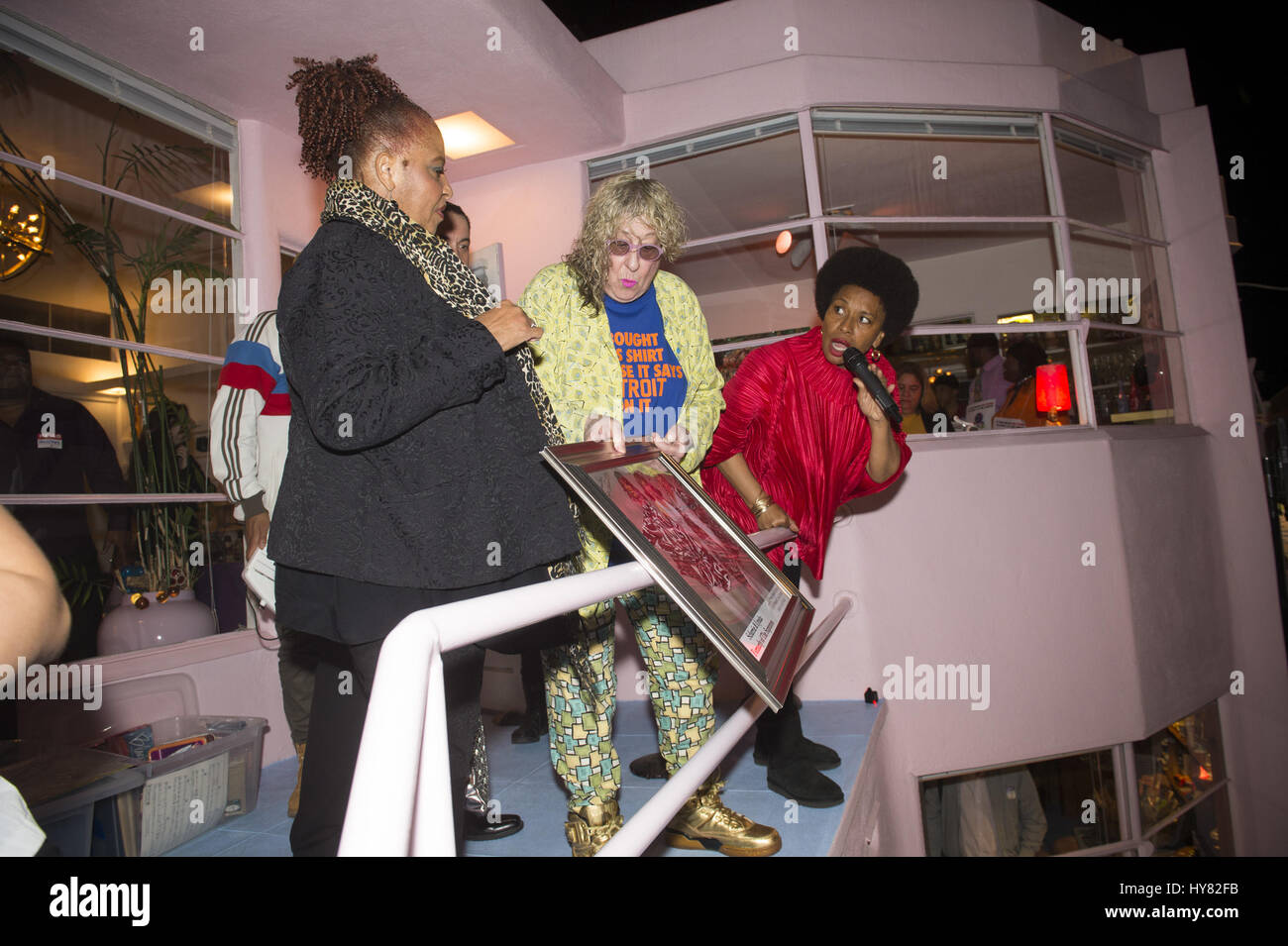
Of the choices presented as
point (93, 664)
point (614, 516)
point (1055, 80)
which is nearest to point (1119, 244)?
point (1055, 80)

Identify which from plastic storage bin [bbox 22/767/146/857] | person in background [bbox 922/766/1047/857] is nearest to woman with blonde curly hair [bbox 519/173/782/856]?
plastic storage bin [bbox 22/767/146/857]

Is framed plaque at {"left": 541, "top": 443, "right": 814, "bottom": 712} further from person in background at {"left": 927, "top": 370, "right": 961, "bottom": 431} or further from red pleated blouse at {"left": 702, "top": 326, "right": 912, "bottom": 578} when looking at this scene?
person in background at {"left": 927, "top": 370, "right": 961, "bottom": 431}

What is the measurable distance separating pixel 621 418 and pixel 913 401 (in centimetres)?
259

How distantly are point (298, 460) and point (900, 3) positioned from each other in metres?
4.08

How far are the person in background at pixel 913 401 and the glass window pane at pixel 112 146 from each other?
3.26 m

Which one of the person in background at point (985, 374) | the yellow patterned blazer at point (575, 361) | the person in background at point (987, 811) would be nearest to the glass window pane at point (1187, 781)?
the person in background at point (987, 811)

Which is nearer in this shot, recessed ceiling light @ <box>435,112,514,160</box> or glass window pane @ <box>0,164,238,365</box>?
glass window pane @ <box>0,164,238,365</box>

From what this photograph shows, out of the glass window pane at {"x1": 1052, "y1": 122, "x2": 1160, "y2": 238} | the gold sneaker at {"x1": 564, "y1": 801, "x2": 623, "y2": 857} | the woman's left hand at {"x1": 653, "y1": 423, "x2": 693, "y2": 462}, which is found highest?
the glass window pane at {"x1": 1052, "y1": 122, "x2": 1160, "y2": 238}

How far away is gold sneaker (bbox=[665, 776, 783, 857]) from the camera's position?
1.73 m

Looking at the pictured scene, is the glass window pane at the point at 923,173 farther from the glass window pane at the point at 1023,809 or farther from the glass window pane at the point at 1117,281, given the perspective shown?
the glass window pane at the point at 1023,809

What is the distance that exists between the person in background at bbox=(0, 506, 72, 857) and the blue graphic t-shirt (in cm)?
125

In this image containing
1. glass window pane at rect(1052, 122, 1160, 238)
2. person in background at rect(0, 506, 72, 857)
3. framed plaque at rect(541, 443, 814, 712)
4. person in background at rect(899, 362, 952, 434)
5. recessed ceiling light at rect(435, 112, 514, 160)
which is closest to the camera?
person in background at rect(0, 506, 72, 857)

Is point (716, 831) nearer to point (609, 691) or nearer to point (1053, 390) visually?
point (609, 691)

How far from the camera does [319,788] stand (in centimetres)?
111
